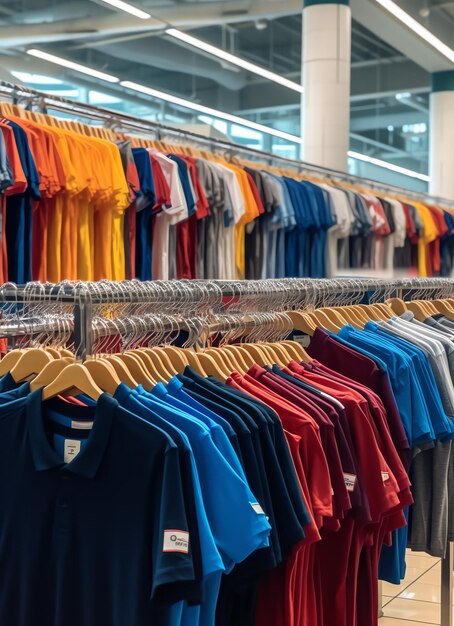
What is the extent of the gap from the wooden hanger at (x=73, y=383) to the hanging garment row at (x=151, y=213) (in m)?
2.59

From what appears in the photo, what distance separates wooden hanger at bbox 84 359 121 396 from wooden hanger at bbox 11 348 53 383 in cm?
15

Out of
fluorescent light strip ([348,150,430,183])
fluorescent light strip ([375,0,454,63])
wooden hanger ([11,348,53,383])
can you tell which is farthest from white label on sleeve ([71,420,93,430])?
fluorescent light strip ([348,150,430,183])

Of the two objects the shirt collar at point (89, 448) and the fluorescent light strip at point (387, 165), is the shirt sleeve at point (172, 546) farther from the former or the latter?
the fluorescent light strip at point (387, 165)

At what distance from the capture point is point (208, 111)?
11.0m

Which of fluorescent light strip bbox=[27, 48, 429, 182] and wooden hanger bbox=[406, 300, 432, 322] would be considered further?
fluorescent light strip bbox=[27, 48, 429, 182]

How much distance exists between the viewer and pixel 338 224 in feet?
24.6

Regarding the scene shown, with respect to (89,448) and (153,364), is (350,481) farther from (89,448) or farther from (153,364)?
(89,448)

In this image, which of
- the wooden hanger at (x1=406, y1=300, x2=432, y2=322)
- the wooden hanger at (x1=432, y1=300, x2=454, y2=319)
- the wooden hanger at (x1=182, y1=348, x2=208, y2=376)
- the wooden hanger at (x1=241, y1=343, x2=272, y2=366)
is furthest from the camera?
the wooden hanger at (x1=432, y1=300, x2=454, y2=319)

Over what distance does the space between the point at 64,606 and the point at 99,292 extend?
0.69 metres

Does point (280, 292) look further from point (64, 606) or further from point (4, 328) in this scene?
point (64, 606)

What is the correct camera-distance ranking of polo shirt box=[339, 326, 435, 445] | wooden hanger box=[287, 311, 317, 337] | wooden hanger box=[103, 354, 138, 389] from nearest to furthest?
wooden hanger box=[103, 354, 138, 389], polo shirt box=[339, 326, 435, 445], wooden hanger box=[287, 311, 317, 337]

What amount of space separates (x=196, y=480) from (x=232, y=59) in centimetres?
1014

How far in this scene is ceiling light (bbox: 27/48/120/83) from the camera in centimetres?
855

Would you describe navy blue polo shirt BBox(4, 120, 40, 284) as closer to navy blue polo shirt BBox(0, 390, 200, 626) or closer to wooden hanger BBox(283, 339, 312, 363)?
wooden hanger BBox(283, 339, 312, 363)
